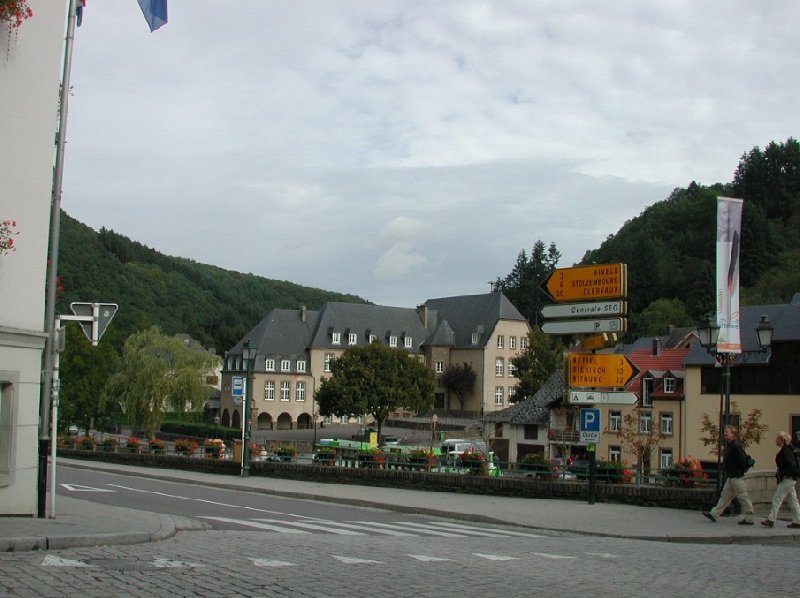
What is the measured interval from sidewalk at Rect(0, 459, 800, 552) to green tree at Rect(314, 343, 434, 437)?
58.2 metres

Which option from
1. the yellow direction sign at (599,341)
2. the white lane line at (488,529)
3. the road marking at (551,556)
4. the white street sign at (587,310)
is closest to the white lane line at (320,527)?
the white lane line at (488,529)

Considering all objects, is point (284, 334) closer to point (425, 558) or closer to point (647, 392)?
point (647, 392)

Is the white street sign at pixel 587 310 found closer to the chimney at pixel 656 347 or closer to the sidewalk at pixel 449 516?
the sidewalk at pixel 449 516

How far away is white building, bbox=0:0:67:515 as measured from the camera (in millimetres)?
14055

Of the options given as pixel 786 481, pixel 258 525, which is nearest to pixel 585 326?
pixel 786 481

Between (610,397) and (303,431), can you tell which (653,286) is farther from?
(610,397)

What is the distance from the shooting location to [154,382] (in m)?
72.6

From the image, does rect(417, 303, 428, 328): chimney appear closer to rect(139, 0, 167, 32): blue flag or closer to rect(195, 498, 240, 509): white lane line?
rect(195, 498, 240, 509): white lane line

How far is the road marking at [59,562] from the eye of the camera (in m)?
A: 10.0

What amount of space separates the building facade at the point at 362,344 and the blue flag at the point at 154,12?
8796cm

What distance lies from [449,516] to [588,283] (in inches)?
229

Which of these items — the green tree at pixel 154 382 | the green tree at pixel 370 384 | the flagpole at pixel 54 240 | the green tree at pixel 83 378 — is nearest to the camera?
the flagpole at pixel 54 240

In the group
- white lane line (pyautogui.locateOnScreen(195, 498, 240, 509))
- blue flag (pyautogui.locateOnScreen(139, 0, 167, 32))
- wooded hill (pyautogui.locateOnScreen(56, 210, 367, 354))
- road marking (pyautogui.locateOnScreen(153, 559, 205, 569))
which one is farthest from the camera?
wooded hill (pyautogui.locateOnScreen(56, 210, 367, 354))

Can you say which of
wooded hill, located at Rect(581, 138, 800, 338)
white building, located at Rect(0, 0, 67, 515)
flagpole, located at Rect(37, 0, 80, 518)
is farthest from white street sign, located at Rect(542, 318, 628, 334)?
wooded hill, located at Rect(581, 138, 800, 338)
